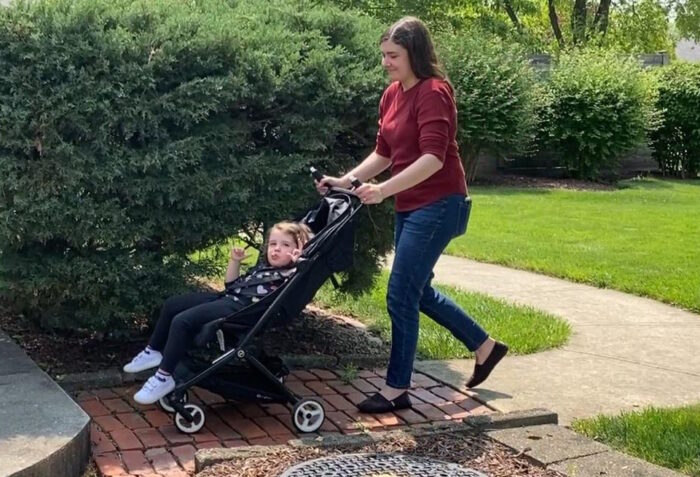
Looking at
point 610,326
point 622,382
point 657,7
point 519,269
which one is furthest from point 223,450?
point 657,7

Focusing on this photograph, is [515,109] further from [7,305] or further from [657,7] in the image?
[657,7]

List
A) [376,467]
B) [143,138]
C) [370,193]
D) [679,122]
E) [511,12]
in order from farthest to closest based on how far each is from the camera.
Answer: [511,12]
[679,122]
[143,138]
[370,193]
[376,467]

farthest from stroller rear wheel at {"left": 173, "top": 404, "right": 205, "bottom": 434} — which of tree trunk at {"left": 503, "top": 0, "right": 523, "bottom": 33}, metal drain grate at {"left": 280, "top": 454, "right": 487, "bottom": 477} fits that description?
tree trunk at {"left": 503, "top": 0, "right": 523, "bottom": 33}

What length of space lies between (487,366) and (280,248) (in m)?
1.37

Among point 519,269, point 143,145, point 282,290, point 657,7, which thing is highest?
point 657,7

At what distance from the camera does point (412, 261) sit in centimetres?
466

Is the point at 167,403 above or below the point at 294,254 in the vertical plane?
below

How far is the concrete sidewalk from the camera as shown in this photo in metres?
5.18

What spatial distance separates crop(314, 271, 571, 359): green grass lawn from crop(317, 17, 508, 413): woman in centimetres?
115

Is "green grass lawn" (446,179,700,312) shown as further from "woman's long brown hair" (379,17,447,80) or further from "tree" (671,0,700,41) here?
"tree" (671,0,700,41)

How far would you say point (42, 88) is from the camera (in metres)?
4.75

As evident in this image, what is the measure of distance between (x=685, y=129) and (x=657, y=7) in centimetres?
1626

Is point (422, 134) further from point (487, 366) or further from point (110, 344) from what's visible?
point (110, 344)

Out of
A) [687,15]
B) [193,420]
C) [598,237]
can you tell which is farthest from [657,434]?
[687,15]
